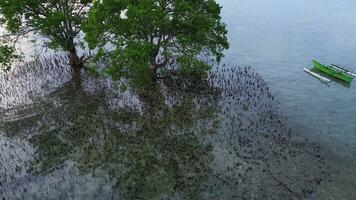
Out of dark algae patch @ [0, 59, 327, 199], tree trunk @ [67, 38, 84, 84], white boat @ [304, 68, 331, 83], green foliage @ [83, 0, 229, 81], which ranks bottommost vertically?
dark algae patch @ [0, 59, 327, 199]

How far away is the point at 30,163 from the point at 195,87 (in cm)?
1657

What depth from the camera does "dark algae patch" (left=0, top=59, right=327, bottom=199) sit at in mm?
23688

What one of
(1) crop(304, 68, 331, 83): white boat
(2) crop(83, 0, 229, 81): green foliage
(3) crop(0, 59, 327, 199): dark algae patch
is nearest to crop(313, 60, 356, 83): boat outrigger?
(1) crop(304, 68, 331, 83): white boat

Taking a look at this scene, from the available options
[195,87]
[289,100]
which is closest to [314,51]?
[289,100]

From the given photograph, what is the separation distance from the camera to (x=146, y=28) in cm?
3438

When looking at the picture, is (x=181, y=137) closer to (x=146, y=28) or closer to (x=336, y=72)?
(x=146, y=28)

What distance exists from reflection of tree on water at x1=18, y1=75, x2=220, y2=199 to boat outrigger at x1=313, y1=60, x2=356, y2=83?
14.1m

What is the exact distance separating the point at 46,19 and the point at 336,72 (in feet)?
97.1

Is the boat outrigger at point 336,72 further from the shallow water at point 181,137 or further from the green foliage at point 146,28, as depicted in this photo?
the green foliage at point 146,28

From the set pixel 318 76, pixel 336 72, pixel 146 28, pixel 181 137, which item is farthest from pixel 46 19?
pixel 336 72

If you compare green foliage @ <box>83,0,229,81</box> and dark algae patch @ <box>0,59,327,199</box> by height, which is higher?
green foliage @ <box>83,0,229,81</box>

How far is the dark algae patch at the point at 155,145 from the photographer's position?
23688 millimetres

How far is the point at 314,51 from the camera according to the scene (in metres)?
49.5

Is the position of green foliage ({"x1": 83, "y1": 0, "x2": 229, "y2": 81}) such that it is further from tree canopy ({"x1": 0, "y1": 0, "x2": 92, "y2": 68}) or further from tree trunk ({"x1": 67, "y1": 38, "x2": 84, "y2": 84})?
tree trunk ({"x1": 67, "y1": 38, "x2": 84, "y2": 84})
